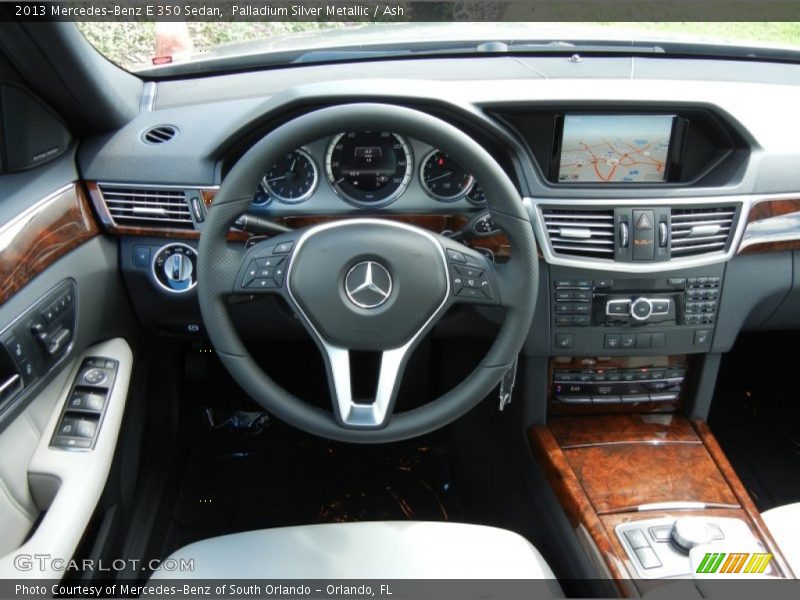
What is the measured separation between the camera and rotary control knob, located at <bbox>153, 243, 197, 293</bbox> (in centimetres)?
177

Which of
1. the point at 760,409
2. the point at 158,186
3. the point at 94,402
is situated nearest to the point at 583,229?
the point at 158,186

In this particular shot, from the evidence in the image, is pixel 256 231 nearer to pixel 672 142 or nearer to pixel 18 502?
pixel 18 502

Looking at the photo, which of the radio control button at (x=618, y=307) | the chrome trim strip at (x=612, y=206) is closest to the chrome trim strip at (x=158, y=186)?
the chrome trim strip at (x=612, y=206)

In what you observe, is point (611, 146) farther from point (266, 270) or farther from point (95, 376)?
point (95, 376)

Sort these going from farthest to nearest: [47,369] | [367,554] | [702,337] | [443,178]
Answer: [702,337], [443,178], [47,369], [367,554]

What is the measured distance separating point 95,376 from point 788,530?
156cm

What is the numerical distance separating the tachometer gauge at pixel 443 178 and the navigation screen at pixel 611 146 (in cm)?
24

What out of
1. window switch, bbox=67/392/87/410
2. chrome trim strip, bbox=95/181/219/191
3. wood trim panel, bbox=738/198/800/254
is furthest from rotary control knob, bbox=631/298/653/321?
window switch, bbox=67/392/87/410

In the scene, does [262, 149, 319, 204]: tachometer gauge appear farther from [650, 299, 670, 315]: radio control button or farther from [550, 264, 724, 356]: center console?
[650, 299, 670, 315]: radio control button

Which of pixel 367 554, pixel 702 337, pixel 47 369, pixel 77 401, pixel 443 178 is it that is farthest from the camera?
pixel 702 337

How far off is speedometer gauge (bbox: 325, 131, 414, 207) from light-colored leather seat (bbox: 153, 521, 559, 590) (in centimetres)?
74

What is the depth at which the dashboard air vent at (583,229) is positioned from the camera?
172 centimetres

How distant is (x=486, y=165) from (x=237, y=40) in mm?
834

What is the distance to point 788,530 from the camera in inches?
61.1
